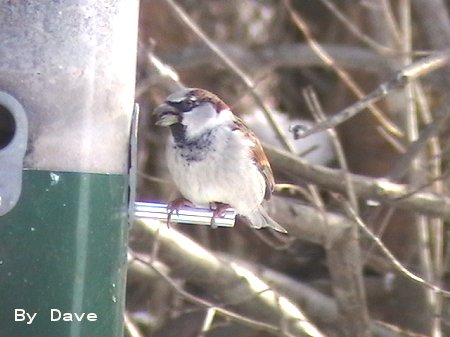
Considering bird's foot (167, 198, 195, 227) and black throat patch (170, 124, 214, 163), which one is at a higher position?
black throat patch (170, 124, 214, 163)

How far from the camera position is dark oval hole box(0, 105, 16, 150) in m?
2.89

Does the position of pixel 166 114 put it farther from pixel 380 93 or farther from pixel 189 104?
pixel 380 93

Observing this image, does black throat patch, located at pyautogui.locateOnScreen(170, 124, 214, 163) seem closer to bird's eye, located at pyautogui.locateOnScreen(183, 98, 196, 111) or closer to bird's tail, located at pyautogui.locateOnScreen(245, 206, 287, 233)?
bird's eye, located at pyautogui.locateOnScreen(183, 98, 196, 111)

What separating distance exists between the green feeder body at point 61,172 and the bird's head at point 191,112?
0.37 m

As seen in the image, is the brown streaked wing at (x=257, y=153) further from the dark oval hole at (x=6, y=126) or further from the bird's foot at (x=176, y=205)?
the dark oval hole at (x=6, y=126)

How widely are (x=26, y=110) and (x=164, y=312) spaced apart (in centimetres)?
288

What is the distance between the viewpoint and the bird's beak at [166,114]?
341cm

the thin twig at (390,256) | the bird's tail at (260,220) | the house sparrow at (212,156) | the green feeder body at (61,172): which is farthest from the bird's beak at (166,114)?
the thin twig at (390,256)

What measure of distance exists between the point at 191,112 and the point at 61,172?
2.26ft

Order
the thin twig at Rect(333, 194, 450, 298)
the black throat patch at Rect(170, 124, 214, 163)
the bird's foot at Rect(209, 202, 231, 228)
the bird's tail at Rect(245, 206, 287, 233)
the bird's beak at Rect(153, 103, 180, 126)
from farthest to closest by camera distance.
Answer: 1. the bird's tail at Rect(245, 206, 287, 233)
2. the thin twig at Rect(333, 194, 450, 298)
3. the black throat patch at Rect(170, 124, 214, 163)
4. the bird's beak at Rect(153, 103, 180, 126)
5. the bird's foot at Rect(209, 202, 231, 228)

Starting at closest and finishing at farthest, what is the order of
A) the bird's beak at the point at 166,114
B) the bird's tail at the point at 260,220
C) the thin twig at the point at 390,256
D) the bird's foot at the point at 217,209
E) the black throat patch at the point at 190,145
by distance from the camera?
the bird's foot at the point at 217,209 → the bird's beak at the point at 166,114 → the black throat patch at the point at 190,145 → the thin twig at the point at 390,256 → the bird's tail at the point at 260,220

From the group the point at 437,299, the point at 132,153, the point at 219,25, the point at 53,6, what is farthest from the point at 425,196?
the point at 219,25

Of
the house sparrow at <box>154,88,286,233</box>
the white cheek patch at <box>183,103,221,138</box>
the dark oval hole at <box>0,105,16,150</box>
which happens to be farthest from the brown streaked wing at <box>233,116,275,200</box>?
the dark oval hole at <box>0,105,16,150</box>

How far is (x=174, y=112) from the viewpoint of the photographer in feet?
11.3
